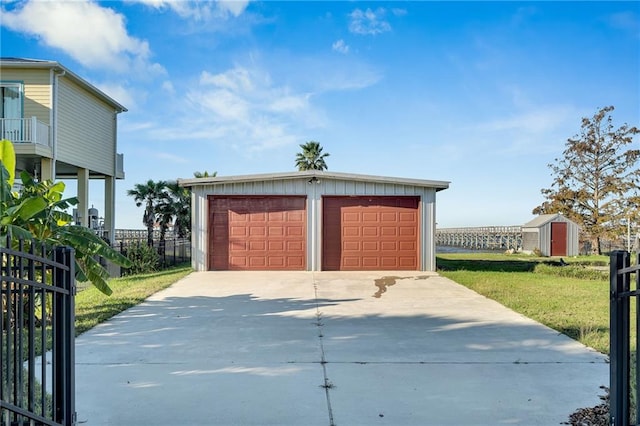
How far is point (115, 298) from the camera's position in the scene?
27.3 ft

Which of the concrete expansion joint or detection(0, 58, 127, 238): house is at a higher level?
detection(0, 58, 127, 238): house

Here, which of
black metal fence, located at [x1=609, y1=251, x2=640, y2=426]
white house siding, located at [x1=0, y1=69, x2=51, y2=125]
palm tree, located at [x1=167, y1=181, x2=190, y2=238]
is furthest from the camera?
palm tree, located at [x1=167, y1=181, x2=190, y2=238]

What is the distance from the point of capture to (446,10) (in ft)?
34.9

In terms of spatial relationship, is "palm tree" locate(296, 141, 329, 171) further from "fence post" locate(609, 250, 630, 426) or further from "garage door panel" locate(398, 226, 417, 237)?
"fence post" locate(609, 250, 630, 426)

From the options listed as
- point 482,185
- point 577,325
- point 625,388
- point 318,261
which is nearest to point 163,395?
point 625,388

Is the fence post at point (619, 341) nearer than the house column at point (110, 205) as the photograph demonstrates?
Yes

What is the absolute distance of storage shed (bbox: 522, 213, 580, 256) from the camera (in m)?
23.9

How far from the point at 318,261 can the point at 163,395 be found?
10.0 metres

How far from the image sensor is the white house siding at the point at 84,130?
15.1 metres

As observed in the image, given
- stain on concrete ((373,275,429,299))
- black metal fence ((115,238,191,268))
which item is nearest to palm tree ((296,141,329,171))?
black metal fence ((115,238,191,268))

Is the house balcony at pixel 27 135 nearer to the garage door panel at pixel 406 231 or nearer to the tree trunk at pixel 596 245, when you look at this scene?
the garage door panel at pixel 406 231

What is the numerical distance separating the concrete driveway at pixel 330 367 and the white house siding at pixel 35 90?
10.3 metres

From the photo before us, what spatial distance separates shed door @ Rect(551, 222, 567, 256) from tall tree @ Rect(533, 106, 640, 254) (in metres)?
3.68

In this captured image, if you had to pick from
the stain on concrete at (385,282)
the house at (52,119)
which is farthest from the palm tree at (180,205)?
the stain on concrete at (385,282)
